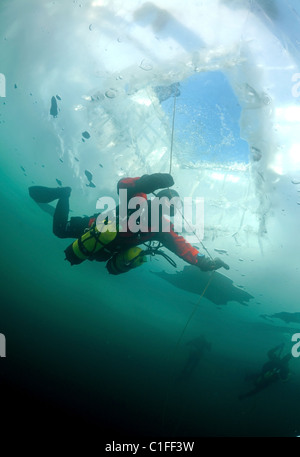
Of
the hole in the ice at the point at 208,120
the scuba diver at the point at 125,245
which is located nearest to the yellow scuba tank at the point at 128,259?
the scuba diver at the point at 125,245

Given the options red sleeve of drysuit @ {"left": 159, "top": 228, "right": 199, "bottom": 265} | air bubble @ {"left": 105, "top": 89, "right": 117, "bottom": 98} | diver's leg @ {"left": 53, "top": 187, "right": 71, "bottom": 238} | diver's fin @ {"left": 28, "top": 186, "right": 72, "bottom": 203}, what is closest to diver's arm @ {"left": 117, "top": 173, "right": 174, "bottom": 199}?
red sleeve of drysuit @ {"left": 159, "top": 228, "right": 199, "bottom": 265}

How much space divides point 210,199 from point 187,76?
4.21 m

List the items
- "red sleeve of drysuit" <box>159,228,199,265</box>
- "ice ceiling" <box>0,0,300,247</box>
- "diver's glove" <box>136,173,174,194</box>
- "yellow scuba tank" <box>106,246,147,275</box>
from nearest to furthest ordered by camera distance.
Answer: "diver's glove" <box>136,173,174,194</box> → "yellow scuba tank" <box>106,246,147,275</box> → "red sleeve of drysuit" <box>159,228,199,265</box> → "ice ceiling" <box>0,0,300,247</box>

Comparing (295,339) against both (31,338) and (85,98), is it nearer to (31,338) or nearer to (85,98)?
(85,98)

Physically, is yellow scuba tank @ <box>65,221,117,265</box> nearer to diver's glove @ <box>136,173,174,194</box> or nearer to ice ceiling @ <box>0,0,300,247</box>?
diver's glove @ <box>136,173,174,194</box>

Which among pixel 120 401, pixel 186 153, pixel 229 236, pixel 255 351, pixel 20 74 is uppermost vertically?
pixel 20 74

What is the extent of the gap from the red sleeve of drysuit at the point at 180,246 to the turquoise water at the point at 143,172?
8.81 ft

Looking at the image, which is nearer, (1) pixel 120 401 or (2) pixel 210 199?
(2) pixel 210 199

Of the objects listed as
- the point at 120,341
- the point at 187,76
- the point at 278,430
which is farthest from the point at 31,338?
the point at 187,76

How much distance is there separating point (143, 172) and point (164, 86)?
10.5ft

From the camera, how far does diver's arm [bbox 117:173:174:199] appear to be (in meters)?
3.94

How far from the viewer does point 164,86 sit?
6910 mm

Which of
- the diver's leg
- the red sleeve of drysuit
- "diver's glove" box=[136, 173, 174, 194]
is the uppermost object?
the diver's leg

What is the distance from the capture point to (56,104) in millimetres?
8867
